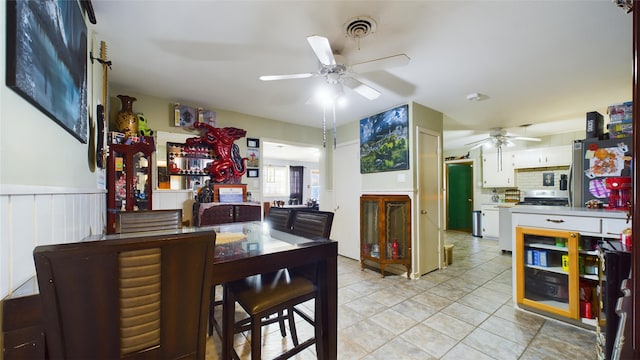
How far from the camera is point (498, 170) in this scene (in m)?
5.68

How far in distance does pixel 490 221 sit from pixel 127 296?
664cm

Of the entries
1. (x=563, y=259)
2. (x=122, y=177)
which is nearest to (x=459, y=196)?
(x=563, y=259)

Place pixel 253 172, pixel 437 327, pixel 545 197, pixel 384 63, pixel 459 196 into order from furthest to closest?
Answer: pixel 459 196, pixel 545 197, pixel 253 172, pixel 437 327, pixel 384 63

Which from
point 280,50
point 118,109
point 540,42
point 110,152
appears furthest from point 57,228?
point 540,42

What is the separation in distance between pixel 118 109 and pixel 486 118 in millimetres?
5284

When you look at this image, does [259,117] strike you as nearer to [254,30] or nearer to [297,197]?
[254,30]

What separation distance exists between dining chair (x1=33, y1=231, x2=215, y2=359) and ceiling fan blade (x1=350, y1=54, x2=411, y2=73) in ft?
5.26

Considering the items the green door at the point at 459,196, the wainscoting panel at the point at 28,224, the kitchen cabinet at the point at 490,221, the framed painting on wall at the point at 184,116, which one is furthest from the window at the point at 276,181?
the wainscoting panel at the point at 28,224

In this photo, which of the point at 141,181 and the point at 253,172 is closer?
the point at 141,181

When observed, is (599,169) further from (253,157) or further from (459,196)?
(459,196)

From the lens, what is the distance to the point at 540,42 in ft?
6.40

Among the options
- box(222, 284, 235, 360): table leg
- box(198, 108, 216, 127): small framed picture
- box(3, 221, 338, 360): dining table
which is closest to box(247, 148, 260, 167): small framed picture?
box(198, 108, 216, 127): small framed picture

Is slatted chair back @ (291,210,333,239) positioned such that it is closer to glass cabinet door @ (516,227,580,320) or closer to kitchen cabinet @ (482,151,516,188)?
glass cabinet door @ (516,227,580,320)

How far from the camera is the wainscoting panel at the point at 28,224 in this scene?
68cm
